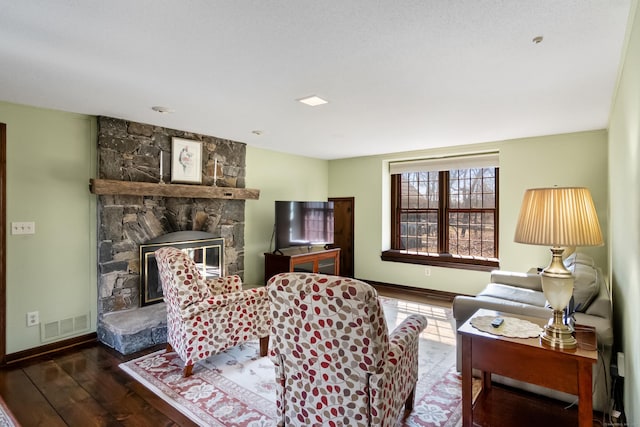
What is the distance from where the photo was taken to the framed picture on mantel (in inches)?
163

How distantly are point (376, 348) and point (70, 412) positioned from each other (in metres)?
2.21

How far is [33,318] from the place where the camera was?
3186mm

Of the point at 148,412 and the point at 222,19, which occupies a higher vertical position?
the point at 222,19

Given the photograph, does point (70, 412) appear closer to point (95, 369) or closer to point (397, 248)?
point (95, 369)

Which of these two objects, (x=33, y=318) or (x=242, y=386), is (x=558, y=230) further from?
(x=33, y=318)

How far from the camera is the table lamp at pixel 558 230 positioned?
1.66m

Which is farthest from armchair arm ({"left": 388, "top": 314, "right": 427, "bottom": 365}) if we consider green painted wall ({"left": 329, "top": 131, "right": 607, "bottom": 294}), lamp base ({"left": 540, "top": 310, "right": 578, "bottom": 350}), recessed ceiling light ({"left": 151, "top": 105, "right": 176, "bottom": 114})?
green painted wall ({"left": 329, "top": 131, "right": 607, "bottom": 294})

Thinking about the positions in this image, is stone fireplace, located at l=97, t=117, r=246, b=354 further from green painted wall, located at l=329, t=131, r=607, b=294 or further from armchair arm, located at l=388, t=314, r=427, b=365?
green painted wall, located at l=329, t=131, r=607, b=294

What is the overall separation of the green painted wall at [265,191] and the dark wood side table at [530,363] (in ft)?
12.2

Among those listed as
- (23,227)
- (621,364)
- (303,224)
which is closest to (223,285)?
(23,227)

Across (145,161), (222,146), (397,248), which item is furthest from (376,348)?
(397,248)

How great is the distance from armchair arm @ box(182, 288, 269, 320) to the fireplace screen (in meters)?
1.49

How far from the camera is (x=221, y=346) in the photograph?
285 cm

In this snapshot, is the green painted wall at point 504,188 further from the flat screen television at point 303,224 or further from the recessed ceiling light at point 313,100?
the recessed ceiling light at point 313,100
